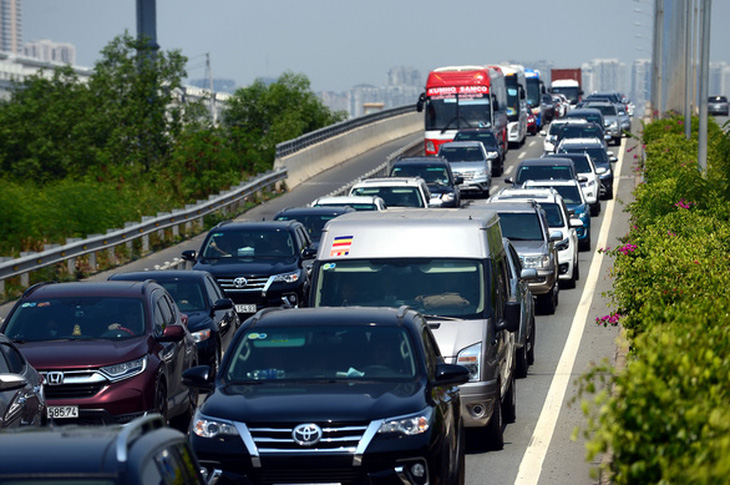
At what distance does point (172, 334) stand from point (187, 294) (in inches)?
197

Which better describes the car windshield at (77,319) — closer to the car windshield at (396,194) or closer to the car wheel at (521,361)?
the car wheel at (521,361)

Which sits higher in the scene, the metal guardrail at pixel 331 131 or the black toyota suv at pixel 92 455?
the black toyota suv at pixel 92 455

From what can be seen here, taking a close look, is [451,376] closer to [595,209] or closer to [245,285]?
[245,285]

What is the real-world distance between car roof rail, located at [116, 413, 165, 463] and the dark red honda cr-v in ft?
21.5

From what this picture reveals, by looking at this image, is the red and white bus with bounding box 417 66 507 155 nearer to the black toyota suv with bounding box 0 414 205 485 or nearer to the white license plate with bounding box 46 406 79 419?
the white license plate with bounding box 46 406 79 419

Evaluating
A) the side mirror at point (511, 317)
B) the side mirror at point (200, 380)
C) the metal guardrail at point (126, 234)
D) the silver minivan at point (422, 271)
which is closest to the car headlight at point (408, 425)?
the side mirror at point (200, 380)

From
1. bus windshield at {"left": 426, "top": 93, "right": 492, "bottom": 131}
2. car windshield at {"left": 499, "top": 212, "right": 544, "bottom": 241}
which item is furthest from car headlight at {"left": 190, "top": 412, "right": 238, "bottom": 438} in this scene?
bus windshield at {"left": 426, "top": 93, "right": 492, "bottom": 131}

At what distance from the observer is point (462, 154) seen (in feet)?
152

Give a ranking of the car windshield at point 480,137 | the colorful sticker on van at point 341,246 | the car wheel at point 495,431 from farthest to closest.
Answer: the car windshield at point 480,137 < the colorful sticker on van at point 341,246 < the car wheel at point 495,431

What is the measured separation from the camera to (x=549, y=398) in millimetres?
15414

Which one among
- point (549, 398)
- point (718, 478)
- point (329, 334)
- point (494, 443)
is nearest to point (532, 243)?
point (549, 398)

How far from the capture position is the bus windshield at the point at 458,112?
174 feet

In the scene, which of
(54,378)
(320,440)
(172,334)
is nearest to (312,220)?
(172,334)

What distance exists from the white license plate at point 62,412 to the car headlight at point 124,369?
42 centimetres
